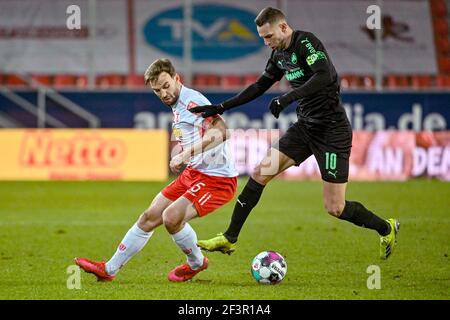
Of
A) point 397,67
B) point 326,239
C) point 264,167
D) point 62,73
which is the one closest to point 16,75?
point 62,73

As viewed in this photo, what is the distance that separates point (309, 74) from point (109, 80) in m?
15.3

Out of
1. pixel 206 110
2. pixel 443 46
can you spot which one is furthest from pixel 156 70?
pixel 443 46

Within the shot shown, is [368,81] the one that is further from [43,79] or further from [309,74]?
[309,74]

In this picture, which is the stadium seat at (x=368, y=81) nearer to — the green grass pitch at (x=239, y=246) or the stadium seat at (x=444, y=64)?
the stadium seat at (x=444, y=64)

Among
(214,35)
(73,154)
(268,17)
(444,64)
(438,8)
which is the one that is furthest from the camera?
(438,8)

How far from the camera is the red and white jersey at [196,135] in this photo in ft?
25.6

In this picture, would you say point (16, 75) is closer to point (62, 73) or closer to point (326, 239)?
point (62, 73)

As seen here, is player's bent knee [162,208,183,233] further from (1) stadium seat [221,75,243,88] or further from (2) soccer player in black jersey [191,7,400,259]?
(1) stadium seat [221,75,243,88]

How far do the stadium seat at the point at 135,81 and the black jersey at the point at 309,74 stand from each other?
1443cm

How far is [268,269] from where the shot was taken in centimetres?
784

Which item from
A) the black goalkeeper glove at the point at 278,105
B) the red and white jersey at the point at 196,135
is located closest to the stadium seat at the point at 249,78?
the red and white jersey at the point at 196,135

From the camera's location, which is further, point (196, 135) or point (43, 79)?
point (43, 79)

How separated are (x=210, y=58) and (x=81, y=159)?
610cm

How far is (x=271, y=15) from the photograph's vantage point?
26.7 ft
